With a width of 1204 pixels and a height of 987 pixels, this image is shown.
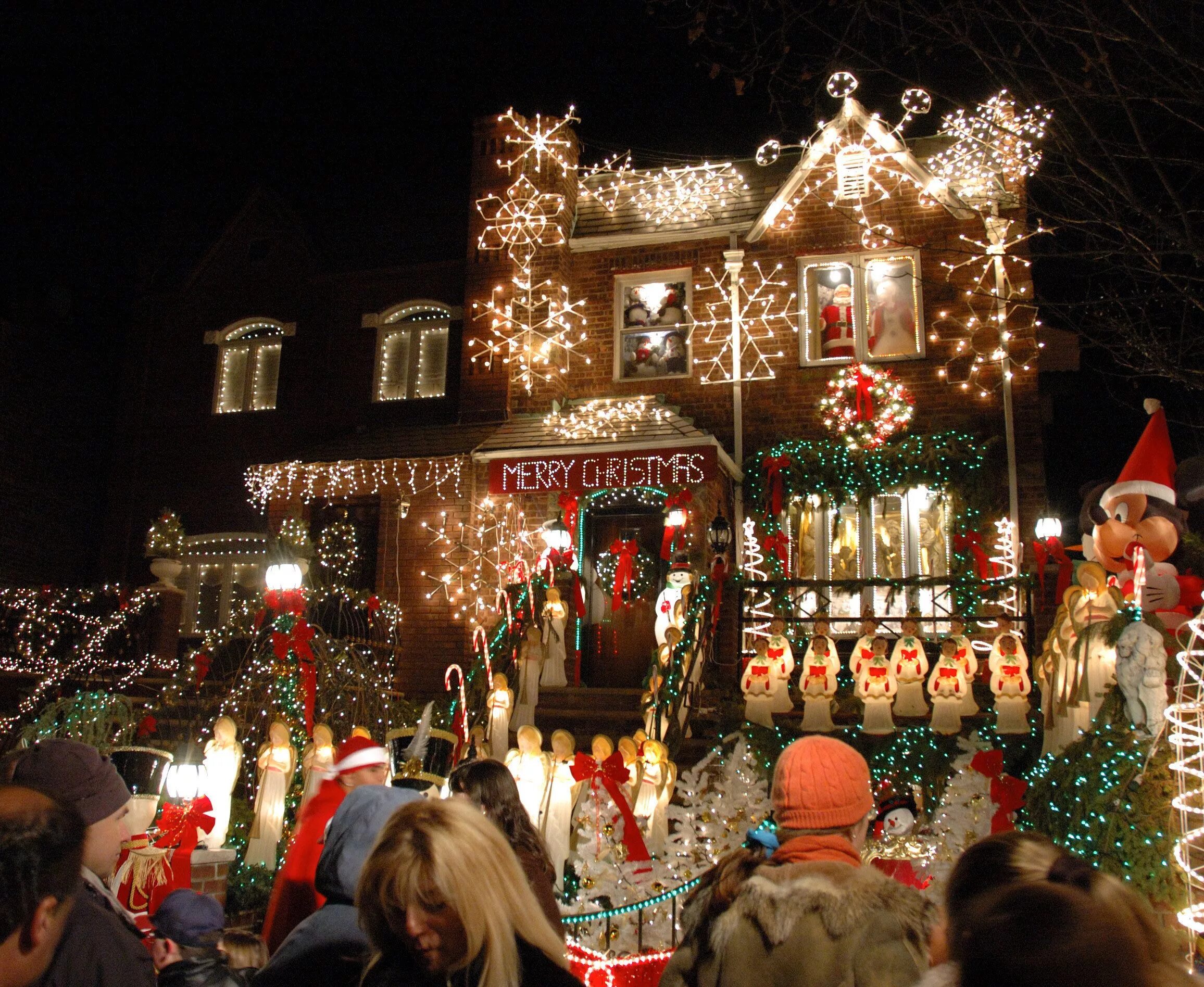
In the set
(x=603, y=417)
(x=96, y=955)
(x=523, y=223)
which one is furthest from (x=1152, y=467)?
(x=523, y=223)

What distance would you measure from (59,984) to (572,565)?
11306mm

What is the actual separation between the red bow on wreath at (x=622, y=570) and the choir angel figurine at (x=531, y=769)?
362 cm

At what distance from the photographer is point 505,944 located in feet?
8.35

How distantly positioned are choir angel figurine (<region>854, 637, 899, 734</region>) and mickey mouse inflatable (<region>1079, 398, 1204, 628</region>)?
86.8 inches

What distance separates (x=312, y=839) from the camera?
4355 mm

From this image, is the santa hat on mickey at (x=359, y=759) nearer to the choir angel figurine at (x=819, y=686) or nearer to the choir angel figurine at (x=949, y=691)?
the choir angel figurine at (x=819, y=686)

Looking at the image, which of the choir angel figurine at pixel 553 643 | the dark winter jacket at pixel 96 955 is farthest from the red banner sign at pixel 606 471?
the dark winter jacket at pixel 96 955

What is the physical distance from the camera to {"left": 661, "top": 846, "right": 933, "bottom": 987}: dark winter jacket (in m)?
2.52

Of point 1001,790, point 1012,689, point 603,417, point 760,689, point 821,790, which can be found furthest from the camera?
point 603,417

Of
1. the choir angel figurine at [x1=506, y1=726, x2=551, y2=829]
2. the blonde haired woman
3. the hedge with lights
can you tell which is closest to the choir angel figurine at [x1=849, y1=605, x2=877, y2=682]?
the hedge with lights

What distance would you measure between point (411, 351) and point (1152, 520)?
11.0 m

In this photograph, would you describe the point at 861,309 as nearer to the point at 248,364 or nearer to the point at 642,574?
the point at 642,574

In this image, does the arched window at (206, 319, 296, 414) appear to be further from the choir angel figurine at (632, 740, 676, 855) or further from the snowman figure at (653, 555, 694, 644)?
the choir angel figurine at (632, 740, 676, 855)

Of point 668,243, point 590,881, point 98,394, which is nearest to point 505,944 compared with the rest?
point 590,881
